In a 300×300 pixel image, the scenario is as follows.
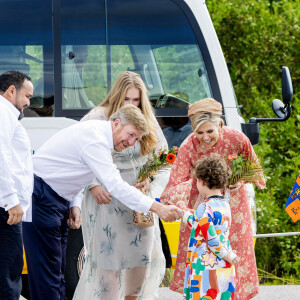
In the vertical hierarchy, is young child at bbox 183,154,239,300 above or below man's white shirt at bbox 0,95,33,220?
below

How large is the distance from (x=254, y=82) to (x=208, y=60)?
5155 millimetres

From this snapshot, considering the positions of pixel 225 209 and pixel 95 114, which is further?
pixel 95 114

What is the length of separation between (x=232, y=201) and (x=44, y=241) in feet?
4.62

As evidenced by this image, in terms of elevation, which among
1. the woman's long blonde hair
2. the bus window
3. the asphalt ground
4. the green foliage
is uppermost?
the green foliage

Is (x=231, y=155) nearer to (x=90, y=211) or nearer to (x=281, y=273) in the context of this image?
(x=90, y=211)

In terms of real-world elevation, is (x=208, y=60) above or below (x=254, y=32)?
below

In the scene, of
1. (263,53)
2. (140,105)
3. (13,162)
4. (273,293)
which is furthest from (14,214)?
(263,53)

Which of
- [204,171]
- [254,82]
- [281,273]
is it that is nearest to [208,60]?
[204,171]

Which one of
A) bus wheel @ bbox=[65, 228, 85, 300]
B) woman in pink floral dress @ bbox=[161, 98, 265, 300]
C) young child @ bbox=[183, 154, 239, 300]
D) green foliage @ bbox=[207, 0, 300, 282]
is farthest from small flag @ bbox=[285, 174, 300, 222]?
green foliage @ bbox=[207, 0, 300, 282]

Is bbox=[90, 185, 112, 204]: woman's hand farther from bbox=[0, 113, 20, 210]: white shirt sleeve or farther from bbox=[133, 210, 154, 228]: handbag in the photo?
bbox=[0, 113, 20, 210]: white shirt sleeve

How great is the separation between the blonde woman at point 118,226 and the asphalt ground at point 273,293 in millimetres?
1878

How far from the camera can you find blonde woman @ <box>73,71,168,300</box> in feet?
19.1

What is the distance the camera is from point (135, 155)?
5863 millimetres

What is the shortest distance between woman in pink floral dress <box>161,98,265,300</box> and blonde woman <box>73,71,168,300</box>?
0.25 meters
